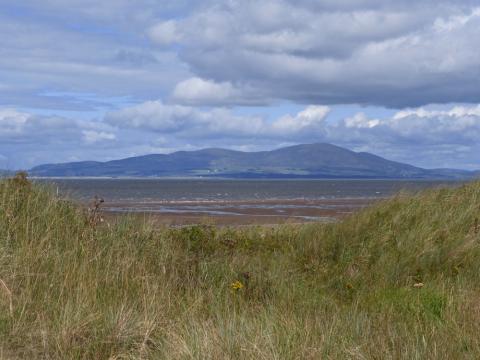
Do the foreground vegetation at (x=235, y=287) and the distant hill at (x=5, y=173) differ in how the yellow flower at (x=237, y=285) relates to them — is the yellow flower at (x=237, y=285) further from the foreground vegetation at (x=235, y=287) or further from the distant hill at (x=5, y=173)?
the distant hill at (x=5, y=173)

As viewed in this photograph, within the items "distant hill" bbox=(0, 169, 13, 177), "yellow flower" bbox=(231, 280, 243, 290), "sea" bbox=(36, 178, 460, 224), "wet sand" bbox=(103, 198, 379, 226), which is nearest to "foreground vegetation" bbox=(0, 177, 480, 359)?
"yellow flower" bbox=(231, 280, 243, 290)

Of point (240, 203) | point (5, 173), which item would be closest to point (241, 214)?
point (240, 203)

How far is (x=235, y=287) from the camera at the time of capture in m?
8.23

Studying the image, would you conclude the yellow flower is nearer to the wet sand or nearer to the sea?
the sea

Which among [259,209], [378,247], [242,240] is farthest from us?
[259,209]

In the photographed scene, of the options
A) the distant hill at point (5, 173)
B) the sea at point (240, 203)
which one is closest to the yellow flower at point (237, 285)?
the sea at point (240, 203)

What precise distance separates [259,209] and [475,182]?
2914 centimetres

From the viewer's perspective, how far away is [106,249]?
8.91 metres

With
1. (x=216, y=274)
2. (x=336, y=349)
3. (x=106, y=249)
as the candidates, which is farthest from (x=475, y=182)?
(x=336, y=349)

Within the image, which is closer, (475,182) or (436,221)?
(436,221)

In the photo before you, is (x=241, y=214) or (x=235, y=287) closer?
(x=235, y=287)

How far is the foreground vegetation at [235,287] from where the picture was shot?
5.73 metres

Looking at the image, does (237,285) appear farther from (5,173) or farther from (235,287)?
(5,173)

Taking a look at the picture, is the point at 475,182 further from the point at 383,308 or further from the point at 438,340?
the point at 438,340
